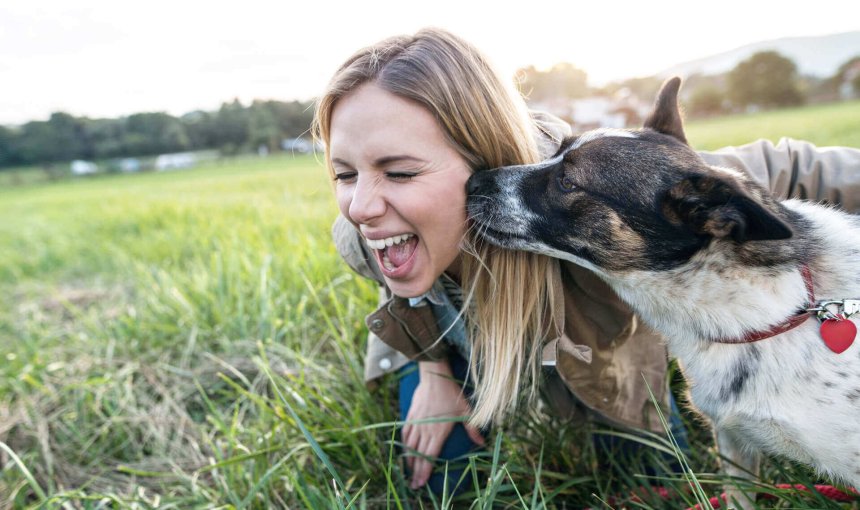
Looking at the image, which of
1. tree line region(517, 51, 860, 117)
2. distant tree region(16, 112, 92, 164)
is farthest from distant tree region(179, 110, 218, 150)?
tree line region(517, 51, 860, 117)

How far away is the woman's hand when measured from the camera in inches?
95.0

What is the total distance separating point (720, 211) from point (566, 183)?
0.50 metres

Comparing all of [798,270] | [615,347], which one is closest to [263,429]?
[615,347]

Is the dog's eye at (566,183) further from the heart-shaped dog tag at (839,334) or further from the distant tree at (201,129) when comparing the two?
the distant tree at (201,129)

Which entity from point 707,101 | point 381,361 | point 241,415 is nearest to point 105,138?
point 707,101

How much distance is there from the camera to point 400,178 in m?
1.98

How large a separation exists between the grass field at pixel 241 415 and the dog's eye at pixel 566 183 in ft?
2.88

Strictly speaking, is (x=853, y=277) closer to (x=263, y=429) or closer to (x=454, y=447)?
(x=454, y=447)

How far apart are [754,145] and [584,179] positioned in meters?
1.05

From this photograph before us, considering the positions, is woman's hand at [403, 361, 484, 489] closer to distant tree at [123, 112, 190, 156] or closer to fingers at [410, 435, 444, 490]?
fingers at [410, 435, 444, 490]

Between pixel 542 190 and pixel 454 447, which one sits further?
pixel 454 447

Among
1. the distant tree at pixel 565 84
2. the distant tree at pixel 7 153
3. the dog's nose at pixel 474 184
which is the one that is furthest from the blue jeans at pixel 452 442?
the distant tree at pixel 7 153

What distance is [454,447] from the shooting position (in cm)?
250

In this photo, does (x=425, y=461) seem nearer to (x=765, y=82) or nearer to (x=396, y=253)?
(x=396, y=253)
